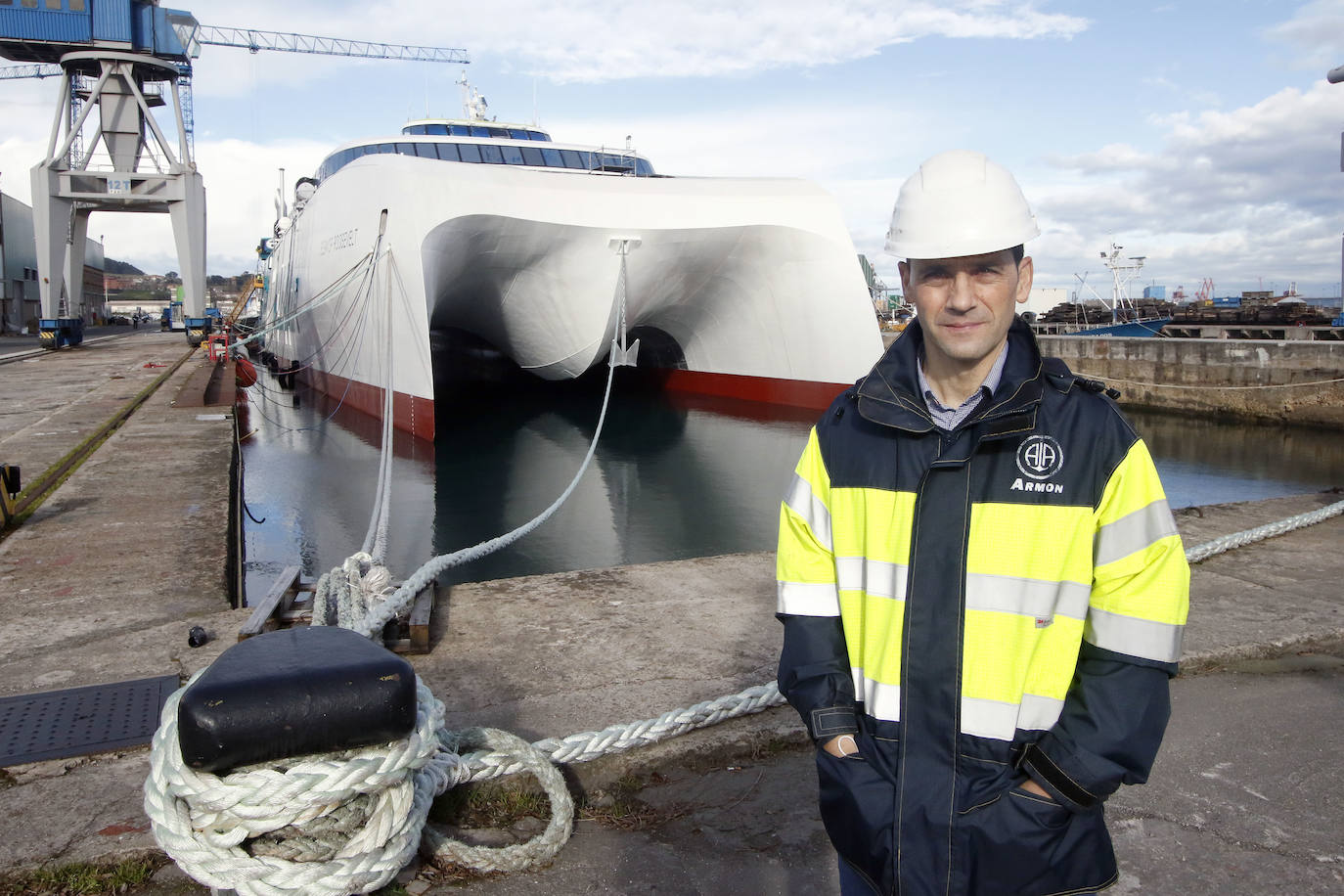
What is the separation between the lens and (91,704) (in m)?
2.71

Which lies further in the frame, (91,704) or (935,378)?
(91,704)

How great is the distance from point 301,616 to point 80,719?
31.9 inches

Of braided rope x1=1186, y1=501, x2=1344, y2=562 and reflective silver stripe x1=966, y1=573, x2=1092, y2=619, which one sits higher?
reflective silver stripe x1=966, y1=573, x2=1092, y2=619

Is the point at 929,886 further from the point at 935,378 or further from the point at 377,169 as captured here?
the point at 377,169

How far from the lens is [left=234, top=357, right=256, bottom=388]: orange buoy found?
54.2 feet

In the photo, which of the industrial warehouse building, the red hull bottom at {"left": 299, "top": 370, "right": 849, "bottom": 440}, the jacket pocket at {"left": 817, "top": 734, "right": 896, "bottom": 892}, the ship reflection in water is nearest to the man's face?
the jacket pocket at {"left": 817, "top": 734, "right": 896, "bottom": 892}

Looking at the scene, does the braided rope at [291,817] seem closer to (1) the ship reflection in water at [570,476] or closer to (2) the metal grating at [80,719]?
(2) the metal grating at [80,719]

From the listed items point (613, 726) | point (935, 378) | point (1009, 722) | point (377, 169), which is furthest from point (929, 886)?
point (377, 169)

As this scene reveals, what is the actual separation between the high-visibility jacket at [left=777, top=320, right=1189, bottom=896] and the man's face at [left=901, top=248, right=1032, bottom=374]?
0.06 metres

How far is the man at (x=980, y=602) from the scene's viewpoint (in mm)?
1268

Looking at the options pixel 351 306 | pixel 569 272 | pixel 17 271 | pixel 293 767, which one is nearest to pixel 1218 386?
pixel 569 272

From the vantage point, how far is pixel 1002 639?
1325 millimetres

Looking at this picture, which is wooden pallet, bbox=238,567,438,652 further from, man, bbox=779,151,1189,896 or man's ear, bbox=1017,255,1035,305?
man's ear, bbox=1017,255,1035,305

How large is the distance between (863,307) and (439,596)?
1051 cm
